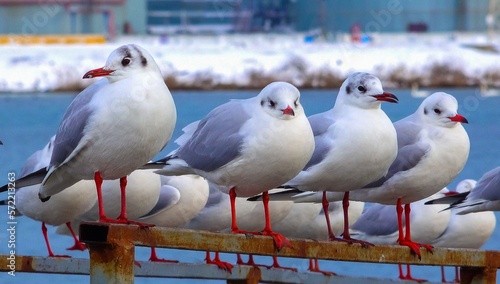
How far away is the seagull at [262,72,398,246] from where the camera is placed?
6.20m

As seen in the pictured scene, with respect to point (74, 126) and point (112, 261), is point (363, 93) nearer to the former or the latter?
point (74, 126)

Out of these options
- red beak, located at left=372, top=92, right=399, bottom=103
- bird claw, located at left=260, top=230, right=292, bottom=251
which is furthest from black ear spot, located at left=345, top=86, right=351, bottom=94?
bird claw, located at left=260, top=230, right=292, bottom=251

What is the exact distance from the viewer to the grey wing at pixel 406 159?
22.0 ft

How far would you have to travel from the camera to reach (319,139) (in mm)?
6387

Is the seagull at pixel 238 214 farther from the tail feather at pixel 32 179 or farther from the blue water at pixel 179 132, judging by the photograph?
the tail feather at pixel 32 179

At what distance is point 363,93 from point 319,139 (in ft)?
0.97

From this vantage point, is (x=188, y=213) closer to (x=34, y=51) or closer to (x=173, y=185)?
(x=173, y=185)

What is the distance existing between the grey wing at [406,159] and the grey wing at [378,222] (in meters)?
1.89

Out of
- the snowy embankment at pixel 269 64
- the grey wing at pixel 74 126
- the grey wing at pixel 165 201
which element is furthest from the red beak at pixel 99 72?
the snowy embankment at pixel 269 64

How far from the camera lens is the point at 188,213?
8.30 m

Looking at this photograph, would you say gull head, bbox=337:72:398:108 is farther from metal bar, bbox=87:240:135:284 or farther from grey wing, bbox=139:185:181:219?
grey wing, bbox=139:185:181:219

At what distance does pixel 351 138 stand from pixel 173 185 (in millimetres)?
2368

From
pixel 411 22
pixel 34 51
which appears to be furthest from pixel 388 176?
pixel 411 22

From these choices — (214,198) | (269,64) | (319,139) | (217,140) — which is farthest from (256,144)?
(269,64)
